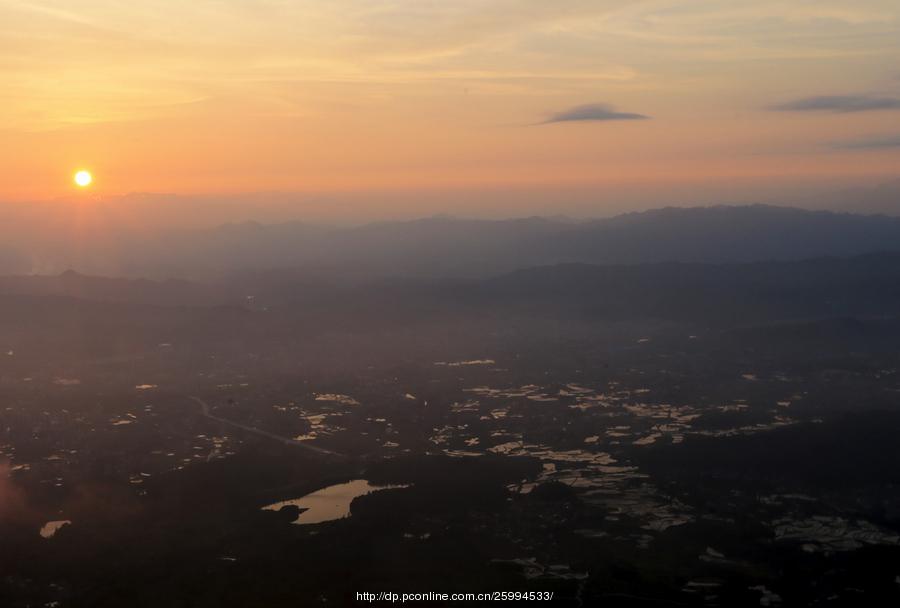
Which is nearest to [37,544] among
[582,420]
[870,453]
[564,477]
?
[564,477]

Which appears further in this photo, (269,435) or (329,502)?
(269,435)

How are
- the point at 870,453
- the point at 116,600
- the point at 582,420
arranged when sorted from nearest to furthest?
1. the point at 116,600
2. the point at 870,453
3. the point at 582,420

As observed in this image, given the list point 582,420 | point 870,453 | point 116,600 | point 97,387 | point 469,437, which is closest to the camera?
point 116,600

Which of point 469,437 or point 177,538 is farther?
point 469,437

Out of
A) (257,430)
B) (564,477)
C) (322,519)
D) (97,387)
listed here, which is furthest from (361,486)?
(97,387)

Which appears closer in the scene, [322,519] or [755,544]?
[755,544]

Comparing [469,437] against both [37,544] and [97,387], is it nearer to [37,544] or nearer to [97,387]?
[37,544]

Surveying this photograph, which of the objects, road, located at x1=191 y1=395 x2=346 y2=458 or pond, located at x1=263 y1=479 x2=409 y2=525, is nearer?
pond, located at x1=263 y1=479 x2=409 y2=525

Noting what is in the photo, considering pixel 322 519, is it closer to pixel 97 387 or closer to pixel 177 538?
pixel 177 538

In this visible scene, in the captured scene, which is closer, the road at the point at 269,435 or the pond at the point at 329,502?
the pond at the point at 329,502
